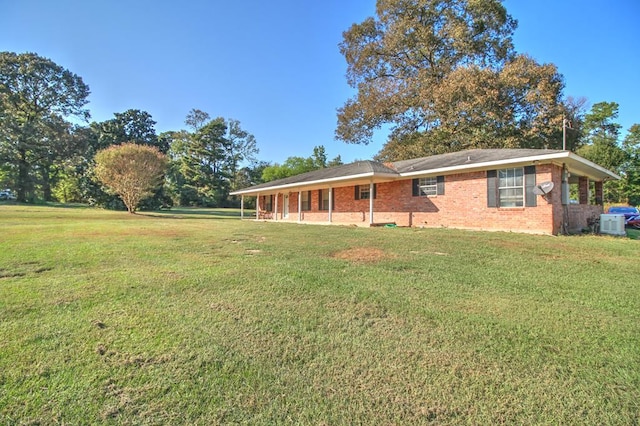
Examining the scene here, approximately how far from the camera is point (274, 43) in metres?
14.7

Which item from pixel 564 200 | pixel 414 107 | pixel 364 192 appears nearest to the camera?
pixel 564 200

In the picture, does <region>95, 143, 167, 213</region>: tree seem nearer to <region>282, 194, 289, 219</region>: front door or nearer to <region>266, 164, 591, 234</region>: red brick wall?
<region>282, 194, 289, 219</region>: front door

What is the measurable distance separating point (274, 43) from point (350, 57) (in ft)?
45.5

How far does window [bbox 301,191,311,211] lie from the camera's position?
1959cm

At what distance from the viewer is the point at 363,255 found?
6.37m

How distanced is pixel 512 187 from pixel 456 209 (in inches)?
81.4

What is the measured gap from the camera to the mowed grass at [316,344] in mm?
2027

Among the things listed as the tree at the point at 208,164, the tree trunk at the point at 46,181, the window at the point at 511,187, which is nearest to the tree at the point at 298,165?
the tree at the point at 208,164

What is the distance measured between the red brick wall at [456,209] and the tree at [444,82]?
919cm

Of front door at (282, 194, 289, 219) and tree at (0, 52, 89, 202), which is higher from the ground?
tree at (0, 52, 89, 202)

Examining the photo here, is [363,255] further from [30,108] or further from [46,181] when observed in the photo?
[46,181]

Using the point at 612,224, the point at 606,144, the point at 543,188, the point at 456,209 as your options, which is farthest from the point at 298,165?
the point at 543,188

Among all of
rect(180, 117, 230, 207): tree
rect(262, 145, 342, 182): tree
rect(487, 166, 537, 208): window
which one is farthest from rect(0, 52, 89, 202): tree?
rect(487, 166, 537, 208): window

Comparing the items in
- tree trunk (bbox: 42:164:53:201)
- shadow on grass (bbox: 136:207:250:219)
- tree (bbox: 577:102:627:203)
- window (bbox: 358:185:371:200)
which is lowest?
shadow on grass (bbox: 136:207:250:219)
